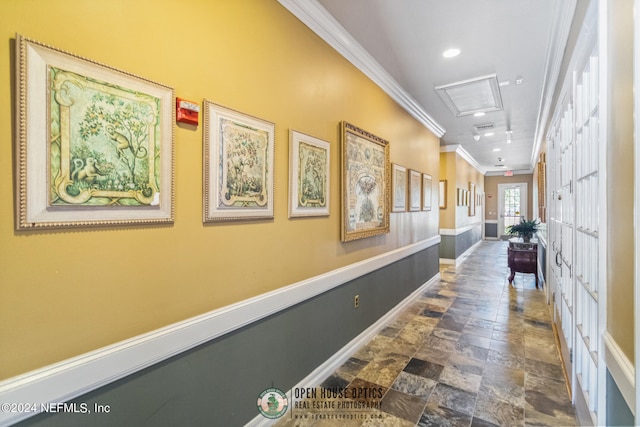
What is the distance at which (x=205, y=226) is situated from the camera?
1.44 meters

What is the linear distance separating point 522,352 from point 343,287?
1.83m

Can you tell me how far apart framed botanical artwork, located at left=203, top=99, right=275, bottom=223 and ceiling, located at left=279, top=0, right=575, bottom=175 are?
96 cm

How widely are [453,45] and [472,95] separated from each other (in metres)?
1.28

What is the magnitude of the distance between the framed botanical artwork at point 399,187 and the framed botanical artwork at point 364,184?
0.20m

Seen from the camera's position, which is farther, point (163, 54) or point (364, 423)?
point (364, 423)

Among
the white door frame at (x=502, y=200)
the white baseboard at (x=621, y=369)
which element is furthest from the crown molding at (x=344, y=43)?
the white door frame at (x=502, y=200)

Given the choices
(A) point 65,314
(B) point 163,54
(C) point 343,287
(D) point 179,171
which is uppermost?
(B) point 163,54

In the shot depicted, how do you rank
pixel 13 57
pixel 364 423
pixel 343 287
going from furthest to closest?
pixel 343 287, pixel 364 423, pixel 13 57

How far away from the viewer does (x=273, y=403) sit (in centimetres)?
184

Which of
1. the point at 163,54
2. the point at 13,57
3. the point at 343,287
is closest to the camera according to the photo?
the point at 13,57

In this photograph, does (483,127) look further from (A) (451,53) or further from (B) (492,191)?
(B) (492,191)

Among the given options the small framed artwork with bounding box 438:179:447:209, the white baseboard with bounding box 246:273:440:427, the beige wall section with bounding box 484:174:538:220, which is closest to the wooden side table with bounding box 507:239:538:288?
the small framed artwork with bounding box 438:179:447:209

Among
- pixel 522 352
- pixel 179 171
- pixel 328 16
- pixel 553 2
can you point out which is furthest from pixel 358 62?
pixel 522 352

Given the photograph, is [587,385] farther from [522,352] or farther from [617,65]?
[617,65]
